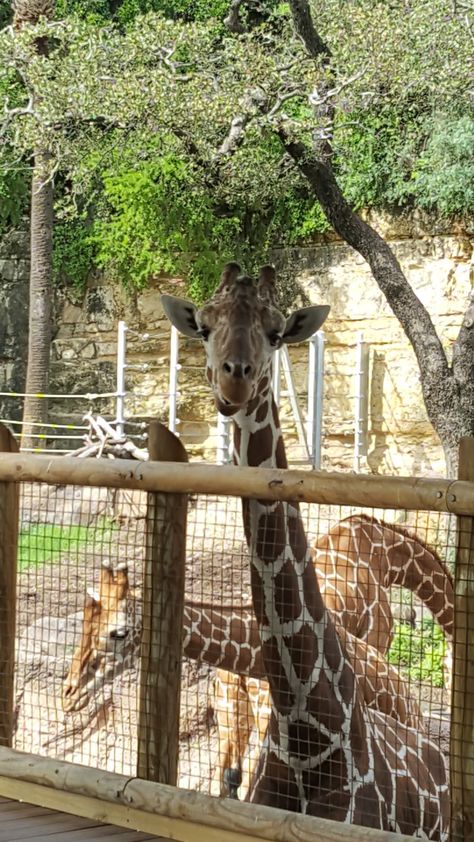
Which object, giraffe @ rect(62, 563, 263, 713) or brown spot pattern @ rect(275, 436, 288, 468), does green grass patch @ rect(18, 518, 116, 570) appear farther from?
brown spot pattern @ rect(275, 436, 288, 468)

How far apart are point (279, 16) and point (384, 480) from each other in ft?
48.9

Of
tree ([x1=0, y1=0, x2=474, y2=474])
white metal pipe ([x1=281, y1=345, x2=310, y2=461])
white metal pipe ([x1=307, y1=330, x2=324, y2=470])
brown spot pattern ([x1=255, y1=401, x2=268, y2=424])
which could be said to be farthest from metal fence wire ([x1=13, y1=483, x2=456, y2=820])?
white metal pipe ([x1=281, y1=345, x2=310, y2=461])

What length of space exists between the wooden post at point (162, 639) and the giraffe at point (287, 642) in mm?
321

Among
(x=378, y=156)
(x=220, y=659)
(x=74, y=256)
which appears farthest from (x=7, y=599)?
(x=74, y=256)

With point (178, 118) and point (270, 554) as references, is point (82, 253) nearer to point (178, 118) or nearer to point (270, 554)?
point (178, 118)

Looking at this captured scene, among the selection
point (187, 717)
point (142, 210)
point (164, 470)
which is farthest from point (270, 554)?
point (142, 210)

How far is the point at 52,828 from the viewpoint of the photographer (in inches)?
119

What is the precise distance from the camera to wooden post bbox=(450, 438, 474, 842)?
2.71 meters

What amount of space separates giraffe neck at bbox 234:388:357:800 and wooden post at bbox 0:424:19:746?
0.79 meters

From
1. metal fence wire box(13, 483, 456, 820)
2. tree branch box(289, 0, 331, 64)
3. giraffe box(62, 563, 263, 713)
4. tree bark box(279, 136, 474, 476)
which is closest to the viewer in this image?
metal fence wire box(13, 483, 456, 820)

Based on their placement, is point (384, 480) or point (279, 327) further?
point (279, 327)

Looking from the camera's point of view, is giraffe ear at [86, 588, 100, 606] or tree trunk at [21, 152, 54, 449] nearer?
giraffe ear at [86, 588, 100, 606]

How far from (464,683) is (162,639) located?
3.04 ft

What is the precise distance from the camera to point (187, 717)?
7.03 m
